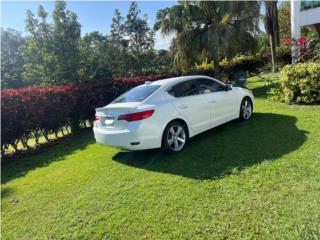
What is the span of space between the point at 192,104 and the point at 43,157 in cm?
396

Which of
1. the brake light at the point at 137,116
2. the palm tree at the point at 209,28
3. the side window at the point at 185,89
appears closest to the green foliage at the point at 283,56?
the palm tree at the point at 209,28

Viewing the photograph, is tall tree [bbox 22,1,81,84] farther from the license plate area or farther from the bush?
the bush

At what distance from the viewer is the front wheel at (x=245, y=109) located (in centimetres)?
671

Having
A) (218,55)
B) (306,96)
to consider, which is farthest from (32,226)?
(218,55)

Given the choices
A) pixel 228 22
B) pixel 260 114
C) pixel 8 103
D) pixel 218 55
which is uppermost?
pixel 228 22

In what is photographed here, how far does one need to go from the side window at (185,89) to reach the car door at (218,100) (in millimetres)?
188

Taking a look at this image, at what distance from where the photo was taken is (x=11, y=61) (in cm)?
3797

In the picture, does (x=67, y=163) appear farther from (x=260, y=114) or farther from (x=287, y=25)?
(x=287, y=25)

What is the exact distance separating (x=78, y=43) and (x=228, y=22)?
7.78 meters

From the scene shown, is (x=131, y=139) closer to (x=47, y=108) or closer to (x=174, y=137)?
(x=174, y=137)

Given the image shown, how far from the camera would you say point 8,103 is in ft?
21.0

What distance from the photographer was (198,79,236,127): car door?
5.81 meters

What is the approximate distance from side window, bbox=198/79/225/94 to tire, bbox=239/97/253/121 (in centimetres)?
87

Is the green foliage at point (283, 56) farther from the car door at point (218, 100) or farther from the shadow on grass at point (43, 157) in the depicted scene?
the shadow on grass at point (43, 157)
